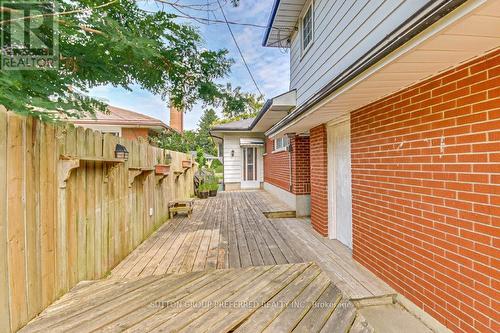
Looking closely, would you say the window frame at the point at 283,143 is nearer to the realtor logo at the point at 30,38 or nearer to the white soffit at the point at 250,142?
the white soffit at the point at 250,142

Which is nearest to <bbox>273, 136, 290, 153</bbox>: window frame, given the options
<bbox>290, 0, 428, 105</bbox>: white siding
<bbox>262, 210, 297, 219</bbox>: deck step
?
<bbox>290, 0, 428, 105</bbox>: white siding

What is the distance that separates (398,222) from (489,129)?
4.56 feet

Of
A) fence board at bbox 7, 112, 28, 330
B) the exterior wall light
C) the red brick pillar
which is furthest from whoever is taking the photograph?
the red brick pillar

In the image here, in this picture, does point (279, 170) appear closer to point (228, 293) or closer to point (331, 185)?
point (331, 185)

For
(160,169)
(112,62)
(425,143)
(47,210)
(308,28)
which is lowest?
(47,210)

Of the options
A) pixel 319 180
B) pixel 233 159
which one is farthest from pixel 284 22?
pixel 233 159

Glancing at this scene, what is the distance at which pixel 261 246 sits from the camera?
4.29 m

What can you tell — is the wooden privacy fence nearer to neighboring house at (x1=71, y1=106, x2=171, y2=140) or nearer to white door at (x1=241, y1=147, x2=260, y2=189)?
neighboring house at (x1=71, y1=106, x2=171, y2=140)

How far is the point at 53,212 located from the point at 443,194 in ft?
12.3

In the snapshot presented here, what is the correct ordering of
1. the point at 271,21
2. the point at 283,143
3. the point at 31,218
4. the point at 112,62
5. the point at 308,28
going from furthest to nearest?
the point at 283,143
the point at 271,21
the point at 308,28
the point at 112,62
the point at 31,218

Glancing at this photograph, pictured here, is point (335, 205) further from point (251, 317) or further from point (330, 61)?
point (251, 317)

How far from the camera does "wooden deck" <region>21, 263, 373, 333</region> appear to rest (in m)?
2.10

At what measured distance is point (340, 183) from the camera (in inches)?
186

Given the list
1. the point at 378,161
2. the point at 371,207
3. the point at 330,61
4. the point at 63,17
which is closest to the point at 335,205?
the point at 371,207
